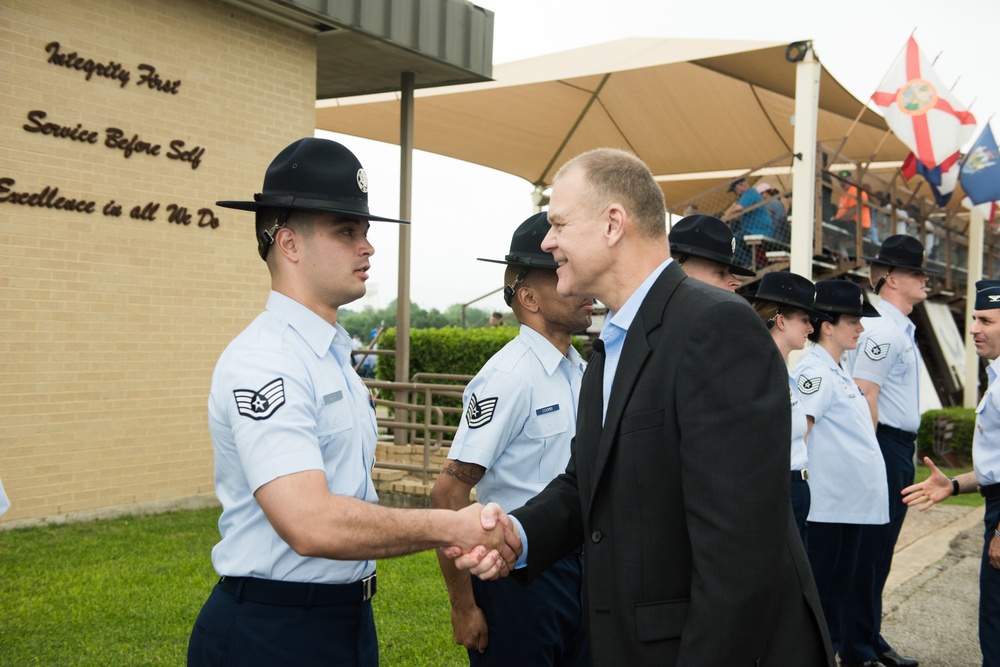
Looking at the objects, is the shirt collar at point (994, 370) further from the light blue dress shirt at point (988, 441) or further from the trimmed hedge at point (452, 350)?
the trimmed hedge at point (452, 350)

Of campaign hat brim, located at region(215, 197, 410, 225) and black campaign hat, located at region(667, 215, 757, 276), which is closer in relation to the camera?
campaign hat brim, located at region(215, 197, 410, 225)

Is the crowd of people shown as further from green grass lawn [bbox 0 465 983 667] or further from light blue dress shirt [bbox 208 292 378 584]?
green grass lawn [bbox 0 465 983 667]

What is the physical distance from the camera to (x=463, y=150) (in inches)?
720

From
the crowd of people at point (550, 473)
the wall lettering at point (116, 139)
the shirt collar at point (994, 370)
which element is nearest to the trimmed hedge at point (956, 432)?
the shirt collar at point (994, 370)

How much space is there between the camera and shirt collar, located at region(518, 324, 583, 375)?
3359 millimetres

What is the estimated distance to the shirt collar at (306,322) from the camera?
2.42 meters

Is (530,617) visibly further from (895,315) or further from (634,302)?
(895,315)

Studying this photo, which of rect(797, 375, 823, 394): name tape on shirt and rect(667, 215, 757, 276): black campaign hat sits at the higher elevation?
rect(667, 215, 757, 276): black campaign hat

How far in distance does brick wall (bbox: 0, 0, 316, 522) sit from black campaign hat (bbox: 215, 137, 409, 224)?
5843mm

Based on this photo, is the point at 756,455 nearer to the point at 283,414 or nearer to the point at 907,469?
the point at 283,414

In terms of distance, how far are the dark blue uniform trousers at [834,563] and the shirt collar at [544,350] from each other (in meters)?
2.51

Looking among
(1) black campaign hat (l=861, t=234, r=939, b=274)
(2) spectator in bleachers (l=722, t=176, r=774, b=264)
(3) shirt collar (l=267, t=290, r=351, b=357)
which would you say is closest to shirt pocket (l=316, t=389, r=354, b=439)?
(3) shirt collar (l=267, t=290, r=351, b=357)

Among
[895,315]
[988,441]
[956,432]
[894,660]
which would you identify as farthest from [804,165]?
[988,441]

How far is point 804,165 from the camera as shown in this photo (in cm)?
1140
